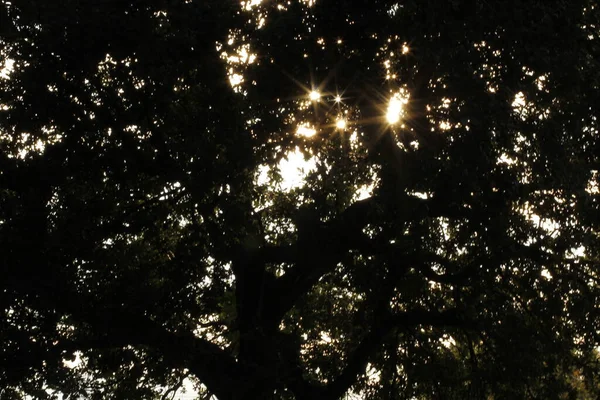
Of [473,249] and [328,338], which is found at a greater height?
[328,338]

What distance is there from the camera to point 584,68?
9.30m

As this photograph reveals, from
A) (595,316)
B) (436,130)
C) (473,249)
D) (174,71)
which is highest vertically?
(174,71)

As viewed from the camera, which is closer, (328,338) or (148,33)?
(148,33)

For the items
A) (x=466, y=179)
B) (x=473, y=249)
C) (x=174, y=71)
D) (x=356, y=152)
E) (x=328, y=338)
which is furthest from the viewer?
(x=328, y=338)

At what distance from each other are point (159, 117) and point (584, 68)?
6.52 metres

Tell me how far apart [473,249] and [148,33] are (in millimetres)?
6392

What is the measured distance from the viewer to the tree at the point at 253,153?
9.12m

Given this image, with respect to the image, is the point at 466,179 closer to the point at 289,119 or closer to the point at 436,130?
the point at 436,130

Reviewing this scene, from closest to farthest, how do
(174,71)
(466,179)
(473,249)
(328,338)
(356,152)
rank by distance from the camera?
(466,179) < (174,71) < (473,249) < (356,152) < (328,338)

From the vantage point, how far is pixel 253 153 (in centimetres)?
991

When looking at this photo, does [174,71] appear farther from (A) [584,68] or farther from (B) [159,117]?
(A) [584,68]

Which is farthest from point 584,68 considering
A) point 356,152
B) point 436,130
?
point 356,152

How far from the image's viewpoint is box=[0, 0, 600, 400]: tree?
9.12 meters

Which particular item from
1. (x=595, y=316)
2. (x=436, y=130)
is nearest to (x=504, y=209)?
(x=436, y=130)
